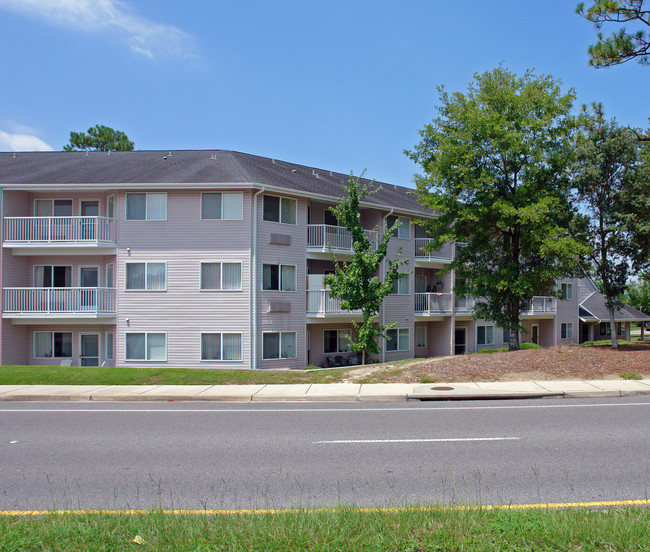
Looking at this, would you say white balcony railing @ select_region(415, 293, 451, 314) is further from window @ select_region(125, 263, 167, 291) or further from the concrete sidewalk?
the concrete sidewalk

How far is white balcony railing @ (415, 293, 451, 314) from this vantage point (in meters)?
31.9

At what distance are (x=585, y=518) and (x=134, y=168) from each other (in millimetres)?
26336

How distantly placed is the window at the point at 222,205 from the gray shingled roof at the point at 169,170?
725 mm

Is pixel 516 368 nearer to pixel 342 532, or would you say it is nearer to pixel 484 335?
pixel 342 532

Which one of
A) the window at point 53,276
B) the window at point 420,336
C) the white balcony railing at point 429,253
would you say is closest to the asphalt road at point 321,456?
the window at point 53,276

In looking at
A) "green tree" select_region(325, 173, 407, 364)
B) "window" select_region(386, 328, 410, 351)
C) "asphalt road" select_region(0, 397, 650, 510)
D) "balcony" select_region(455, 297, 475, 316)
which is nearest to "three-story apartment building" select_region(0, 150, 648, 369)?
"green tree" select_region(325, 173, 407, 364)

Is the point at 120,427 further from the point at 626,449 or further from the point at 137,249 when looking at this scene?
the point at 137,249

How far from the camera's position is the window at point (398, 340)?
3002cm

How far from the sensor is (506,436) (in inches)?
351

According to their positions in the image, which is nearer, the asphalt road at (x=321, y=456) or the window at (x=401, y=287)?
the asphalt road at (x=321, y=456)

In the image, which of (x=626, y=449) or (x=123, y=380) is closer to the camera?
(x=626, y=449)

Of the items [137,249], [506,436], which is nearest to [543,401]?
[506,436]

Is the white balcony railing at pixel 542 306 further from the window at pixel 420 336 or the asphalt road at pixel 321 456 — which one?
the asphalt road at pixel 321 456

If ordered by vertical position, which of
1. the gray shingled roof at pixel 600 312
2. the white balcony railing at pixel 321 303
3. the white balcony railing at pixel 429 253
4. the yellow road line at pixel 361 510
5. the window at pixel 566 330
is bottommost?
the window at pixel 566 330
